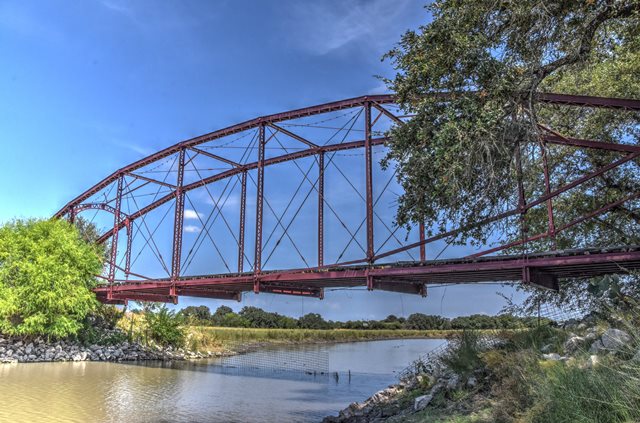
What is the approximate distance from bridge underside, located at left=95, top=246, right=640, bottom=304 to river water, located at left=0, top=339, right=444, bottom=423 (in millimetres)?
5546

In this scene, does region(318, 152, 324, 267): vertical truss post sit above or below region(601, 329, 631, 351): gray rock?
above

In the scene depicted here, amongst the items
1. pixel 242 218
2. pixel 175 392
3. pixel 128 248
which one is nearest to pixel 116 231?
pixel 128 248

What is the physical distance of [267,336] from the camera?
213 ft

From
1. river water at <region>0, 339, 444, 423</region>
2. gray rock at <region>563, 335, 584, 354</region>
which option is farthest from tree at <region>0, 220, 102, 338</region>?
gray rock at <region>563, 335, 584, 354</region>

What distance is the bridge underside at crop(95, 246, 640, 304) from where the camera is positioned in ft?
53.6

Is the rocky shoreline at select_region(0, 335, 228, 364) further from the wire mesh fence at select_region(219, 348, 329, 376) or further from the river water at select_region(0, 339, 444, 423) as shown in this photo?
the wire mesh fence at select_region(219, 348, 329, 376)

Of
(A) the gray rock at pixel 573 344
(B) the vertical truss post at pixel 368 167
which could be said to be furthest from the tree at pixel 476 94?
(B) the vertical truss post at pixel 368 167

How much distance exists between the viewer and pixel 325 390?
83.7ft

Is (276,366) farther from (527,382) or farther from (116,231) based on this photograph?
(527,382)

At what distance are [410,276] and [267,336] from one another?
46175 millimetres

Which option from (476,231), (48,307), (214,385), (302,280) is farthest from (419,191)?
(48,307)

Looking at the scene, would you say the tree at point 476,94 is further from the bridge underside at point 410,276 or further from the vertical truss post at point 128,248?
the vertical truss post at point 128,248

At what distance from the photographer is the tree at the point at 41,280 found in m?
33.6

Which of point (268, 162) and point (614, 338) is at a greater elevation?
point (268, 162)
